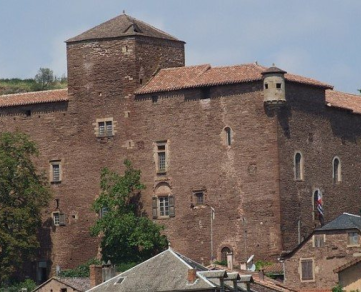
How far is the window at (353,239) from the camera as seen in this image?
308 feet

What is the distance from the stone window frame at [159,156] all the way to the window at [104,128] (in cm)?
316

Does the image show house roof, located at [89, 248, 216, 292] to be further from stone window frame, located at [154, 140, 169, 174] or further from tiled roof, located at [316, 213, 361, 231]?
stone window frame, located at [154, 140, 169, 174]

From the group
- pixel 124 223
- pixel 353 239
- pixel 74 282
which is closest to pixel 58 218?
pixel 124 223

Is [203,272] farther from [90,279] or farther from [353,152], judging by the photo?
[353,152]

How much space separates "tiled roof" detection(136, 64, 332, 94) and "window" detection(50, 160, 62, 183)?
6450mm

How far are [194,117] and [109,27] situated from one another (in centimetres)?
855

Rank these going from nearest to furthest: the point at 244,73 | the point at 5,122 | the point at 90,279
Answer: the point at 90,279 < the point at 244,73 < the point at 5,122

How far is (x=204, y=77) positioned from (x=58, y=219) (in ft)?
39.2

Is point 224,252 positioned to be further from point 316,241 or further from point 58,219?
point 58,219

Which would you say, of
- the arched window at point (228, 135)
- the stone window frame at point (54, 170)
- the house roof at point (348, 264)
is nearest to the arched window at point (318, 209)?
the arched window at point (228, 135)

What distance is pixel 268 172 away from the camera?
99.1 m

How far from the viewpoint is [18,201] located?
104 meters

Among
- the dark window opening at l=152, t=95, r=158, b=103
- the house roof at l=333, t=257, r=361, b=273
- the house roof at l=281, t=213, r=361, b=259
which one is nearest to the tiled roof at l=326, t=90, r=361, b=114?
the dark window opening at l=152, t=95, r=158, b=103

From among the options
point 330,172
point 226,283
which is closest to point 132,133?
point 330,172
